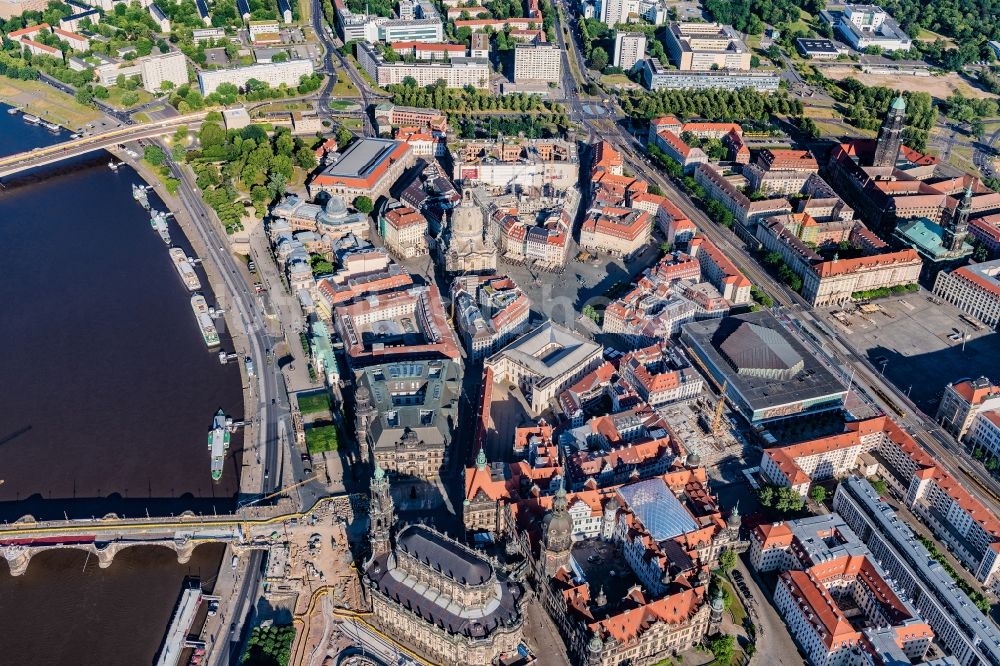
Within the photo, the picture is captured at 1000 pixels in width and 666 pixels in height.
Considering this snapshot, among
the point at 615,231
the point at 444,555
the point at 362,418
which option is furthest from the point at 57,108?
the point at 444,555

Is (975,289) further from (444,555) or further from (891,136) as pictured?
(444,555)

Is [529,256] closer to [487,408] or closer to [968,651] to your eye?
[487,408]

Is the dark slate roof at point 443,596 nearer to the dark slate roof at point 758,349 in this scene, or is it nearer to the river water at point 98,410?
the river water at point 98,410

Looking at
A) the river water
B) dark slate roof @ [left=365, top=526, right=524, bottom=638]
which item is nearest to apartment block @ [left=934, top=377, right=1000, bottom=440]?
dark slate roof @ [left=365, top=526, right=524, bottom=638]

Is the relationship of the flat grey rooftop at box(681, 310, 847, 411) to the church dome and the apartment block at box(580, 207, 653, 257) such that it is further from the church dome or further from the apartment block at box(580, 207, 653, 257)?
the church dome

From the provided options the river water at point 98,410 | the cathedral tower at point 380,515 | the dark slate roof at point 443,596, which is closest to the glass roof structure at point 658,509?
the dark slate roof at point 443,596

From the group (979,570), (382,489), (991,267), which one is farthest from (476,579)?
(991,267)
